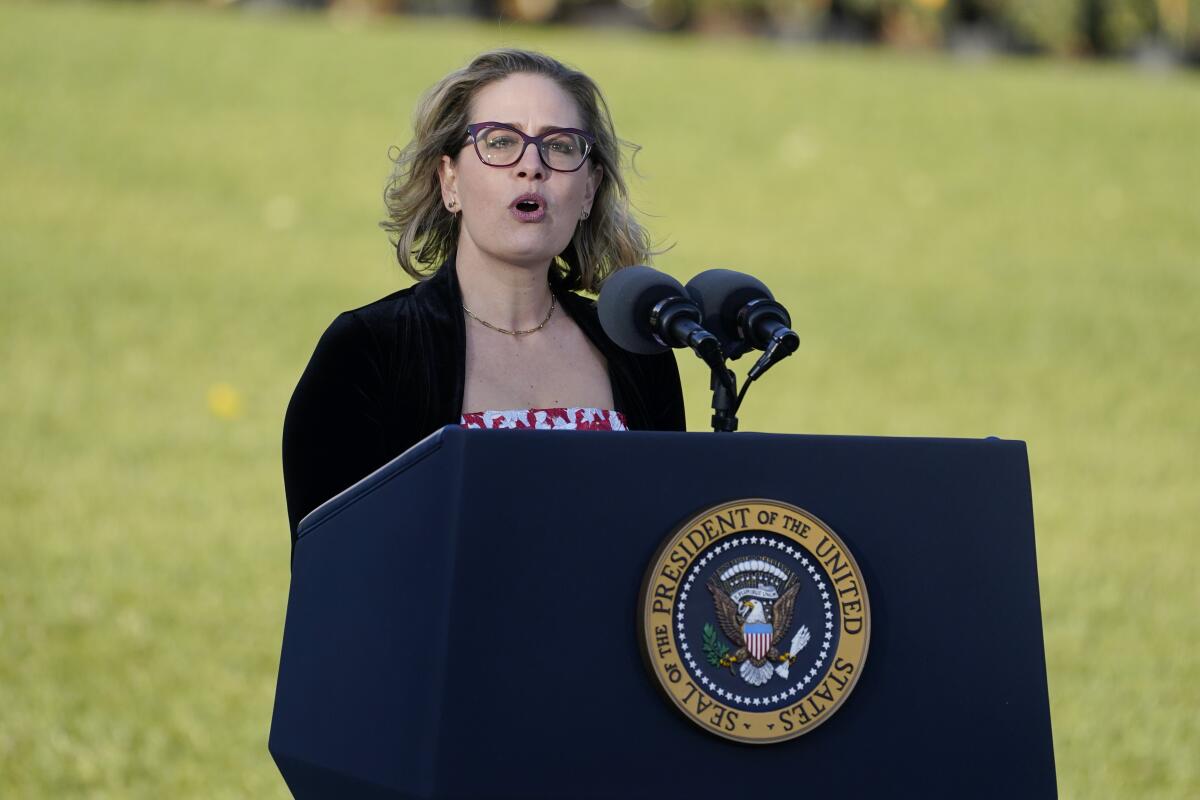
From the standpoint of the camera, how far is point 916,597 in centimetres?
225

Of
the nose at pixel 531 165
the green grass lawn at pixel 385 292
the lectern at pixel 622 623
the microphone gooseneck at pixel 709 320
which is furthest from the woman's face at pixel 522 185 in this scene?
the green grass lawn at pixel 385 292

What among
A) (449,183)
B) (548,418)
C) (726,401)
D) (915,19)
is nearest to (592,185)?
(449,183)

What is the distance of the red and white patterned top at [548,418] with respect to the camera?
112 inches

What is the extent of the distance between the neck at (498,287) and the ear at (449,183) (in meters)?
0.08

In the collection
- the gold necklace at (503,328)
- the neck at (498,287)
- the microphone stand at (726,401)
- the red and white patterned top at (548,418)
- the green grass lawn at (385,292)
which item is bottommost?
the microphone stand at (726,401)

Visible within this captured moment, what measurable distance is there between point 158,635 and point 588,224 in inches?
176

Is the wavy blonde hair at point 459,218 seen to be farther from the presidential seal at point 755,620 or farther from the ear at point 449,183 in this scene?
the presidential seal at point 755,620

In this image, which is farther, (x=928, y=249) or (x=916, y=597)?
(x=928, y=249)

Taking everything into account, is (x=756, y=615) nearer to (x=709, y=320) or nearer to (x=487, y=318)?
(x=709, y=320)

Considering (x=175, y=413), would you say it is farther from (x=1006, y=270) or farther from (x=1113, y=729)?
(x=1006, y=270)

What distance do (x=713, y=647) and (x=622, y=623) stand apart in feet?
0.41

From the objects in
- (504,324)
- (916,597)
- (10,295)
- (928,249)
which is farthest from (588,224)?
(928,249)

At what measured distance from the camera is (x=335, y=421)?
9.13 feet

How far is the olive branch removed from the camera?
7.08 feet
